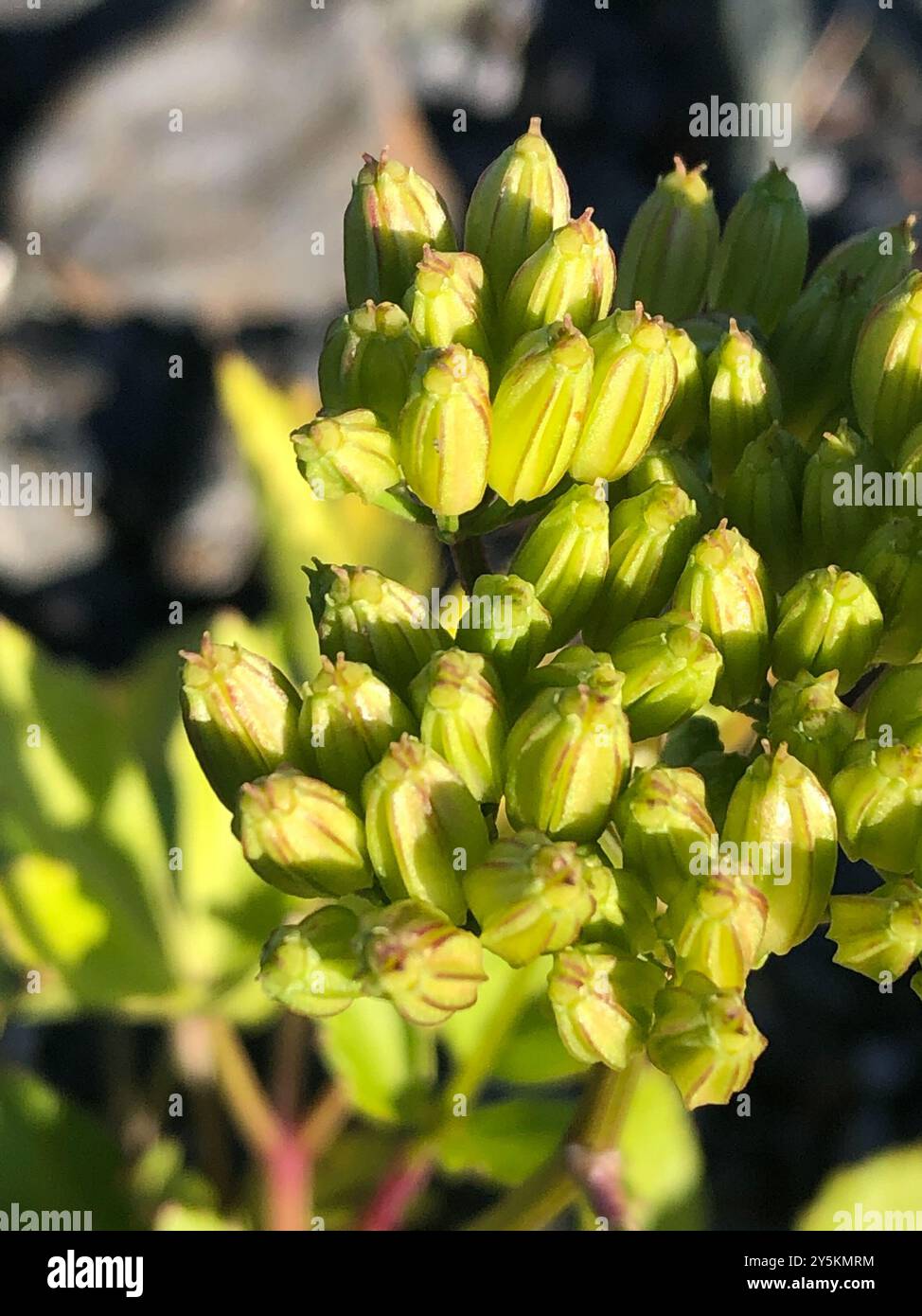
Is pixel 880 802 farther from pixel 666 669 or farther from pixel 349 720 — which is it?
pixel 349 720

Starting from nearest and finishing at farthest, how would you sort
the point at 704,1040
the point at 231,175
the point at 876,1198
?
the point at 704,1040
the point at 876,1198
the point at 231,175

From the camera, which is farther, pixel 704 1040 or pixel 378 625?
pixel 378 625

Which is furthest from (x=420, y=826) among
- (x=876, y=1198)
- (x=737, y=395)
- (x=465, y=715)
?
(x=876, y=1198)

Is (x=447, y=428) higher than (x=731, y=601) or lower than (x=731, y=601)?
higher

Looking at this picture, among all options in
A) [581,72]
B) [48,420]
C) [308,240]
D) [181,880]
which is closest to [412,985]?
→ [181,880]

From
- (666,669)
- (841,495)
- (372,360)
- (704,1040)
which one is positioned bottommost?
(704,1040)

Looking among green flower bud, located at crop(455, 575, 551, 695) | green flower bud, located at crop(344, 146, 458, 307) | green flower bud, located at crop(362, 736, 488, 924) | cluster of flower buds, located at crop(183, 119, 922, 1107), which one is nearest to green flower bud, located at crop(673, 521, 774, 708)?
cluster of flower buds, located at crop(183, 119, 922, 1107)

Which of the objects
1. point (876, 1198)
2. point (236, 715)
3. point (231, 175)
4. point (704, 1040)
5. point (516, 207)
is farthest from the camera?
point (231, 175)

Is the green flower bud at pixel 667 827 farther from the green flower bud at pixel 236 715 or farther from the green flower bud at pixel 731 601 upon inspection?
the green flower bud at pixel 236 715
